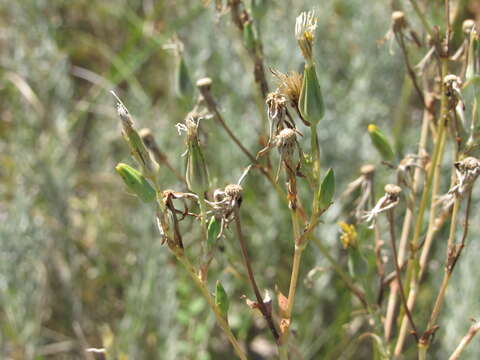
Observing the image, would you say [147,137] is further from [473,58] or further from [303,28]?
[473,58]

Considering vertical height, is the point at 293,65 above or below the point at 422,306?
above

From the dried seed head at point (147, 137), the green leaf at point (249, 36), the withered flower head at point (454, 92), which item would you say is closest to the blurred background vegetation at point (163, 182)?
the dried seed head at point (147, 137)

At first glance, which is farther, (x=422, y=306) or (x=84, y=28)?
(x=84, y=28)

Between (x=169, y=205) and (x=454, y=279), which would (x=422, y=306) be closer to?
(x=454, y=279)

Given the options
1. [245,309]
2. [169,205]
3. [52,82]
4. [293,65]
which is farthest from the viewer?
[52,82]

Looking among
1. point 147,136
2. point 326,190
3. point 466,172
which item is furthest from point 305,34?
point 147,136

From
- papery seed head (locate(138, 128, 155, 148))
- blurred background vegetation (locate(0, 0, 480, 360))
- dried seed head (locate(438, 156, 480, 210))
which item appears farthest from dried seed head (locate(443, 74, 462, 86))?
blurred background vegetation (locate(0, 0, 480, 360))

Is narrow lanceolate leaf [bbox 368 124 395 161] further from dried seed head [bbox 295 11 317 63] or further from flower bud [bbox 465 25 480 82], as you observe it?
dried seed head [bbox 295 11 317 63]

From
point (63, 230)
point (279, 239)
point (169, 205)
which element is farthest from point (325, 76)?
point (169, 205)

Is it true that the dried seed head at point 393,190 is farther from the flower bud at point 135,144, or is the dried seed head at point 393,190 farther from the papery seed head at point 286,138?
the flower bud at point 135,144
